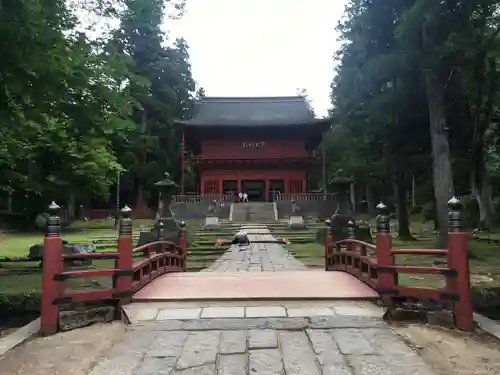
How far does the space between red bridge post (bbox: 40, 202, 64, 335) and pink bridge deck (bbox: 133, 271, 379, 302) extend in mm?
951

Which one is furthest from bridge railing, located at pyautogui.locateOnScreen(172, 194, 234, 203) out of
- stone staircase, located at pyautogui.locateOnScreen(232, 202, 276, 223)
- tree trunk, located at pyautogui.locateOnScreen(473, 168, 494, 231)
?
tree trunk, located at pyautogui.locateOnScreen(473, 168, 494, 231)

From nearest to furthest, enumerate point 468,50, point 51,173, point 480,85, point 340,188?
point 468,50 → point 480,85 → point 340,188 → point 51,173

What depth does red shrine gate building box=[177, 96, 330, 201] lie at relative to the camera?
32844 millimetres

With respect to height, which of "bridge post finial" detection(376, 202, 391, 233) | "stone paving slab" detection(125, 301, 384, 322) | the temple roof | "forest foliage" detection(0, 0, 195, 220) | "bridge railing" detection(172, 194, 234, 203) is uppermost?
A: the temple roof

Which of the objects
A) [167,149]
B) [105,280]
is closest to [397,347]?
[105,280]

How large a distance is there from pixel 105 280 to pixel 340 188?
27.3 ft

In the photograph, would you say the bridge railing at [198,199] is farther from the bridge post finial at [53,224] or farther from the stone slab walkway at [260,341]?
the bridge post finial at [53,224]

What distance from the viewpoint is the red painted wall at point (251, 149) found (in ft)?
110

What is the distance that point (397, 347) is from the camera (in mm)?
3926

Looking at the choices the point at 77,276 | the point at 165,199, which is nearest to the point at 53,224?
the point at 77,276

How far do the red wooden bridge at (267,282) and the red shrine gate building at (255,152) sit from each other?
84.5 ft

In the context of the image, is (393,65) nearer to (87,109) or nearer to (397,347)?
(87,109)

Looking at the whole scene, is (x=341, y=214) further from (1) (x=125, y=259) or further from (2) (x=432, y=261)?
(1) (x=125, y=259)

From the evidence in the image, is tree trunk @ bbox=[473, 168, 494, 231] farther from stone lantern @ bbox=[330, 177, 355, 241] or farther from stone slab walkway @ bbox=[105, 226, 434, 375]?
stone slab walkway @ bbox=[105, 226, 434, 375]
